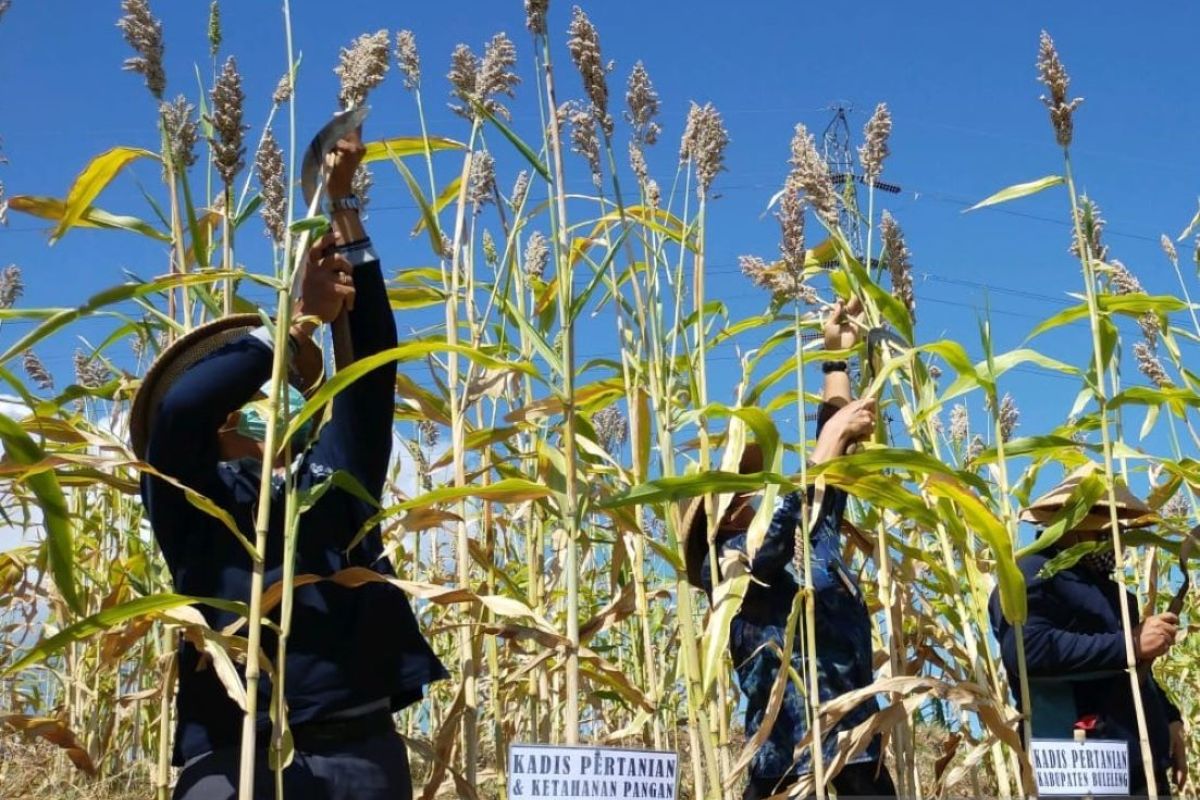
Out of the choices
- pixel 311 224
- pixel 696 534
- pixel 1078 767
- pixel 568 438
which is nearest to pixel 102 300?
pixel 311 224

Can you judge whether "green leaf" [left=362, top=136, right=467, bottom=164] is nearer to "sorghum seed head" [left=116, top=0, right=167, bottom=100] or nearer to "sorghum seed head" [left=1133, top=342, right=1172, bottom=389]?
"sorghum seed head" [left=116, top=0, right=167, bottom=100]

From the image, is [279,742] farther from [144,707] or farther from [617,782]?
[144,707]

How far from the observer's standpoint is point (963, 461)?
2479 mm

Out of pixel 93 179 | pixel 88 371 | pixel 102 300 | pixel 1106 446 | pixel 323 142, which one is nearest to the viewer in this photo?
pixel 102 300

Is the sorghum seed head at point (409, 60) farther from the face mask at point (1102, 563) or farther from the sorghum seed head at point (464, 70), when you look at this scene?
the face mask at point (1102, 563)

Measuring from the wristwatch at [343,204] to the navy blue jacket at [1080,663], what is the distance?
5.08ft

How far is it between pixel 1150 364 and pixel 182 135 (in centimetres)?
188

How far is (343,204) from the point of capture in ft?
5.02

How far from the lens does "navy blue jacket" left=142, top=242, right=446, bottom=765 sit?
140 cm

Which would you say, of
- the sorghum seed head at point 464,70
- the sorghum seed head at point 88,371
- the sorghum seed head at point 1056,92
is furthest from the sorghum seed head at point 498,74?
the sorghum seed head at point 88,371

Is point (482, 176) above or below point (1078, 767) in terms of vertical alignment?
above

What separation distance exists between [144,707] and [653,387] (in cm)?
208

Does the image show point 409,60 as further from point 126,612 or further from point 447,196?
point 126,612

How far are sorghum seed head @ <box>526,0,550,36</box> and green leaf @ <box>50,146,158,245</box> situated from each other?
0.55m
